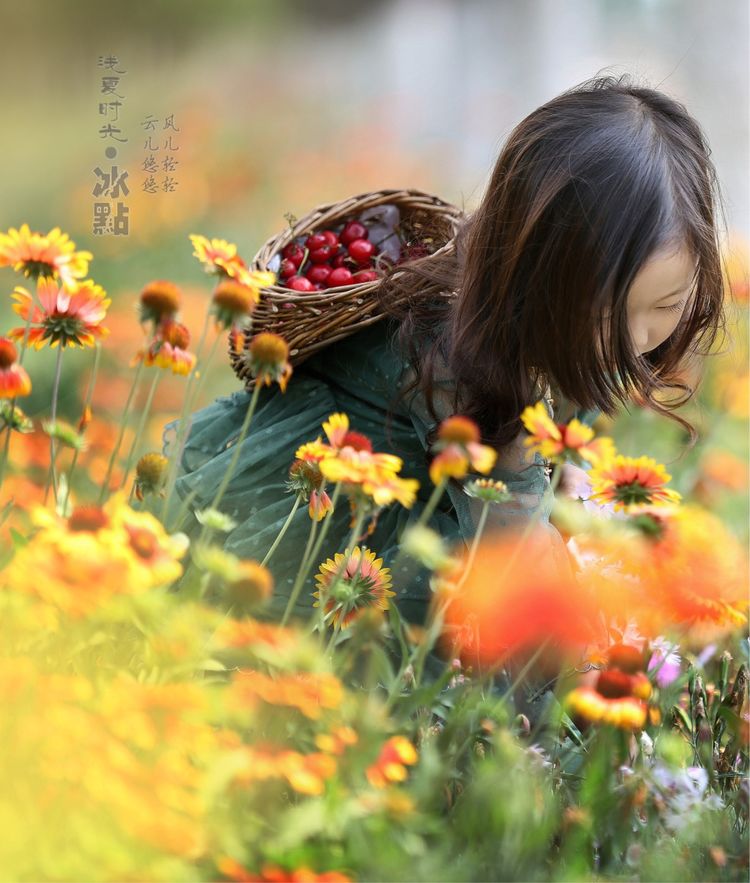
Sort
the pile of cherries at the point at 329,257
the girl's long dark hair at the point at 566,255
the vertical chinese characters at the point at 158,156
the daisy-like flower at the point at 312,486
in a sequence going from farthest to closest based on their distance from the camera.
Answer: the vertical chinese characters at the point at 158,156
the pile of cherries at the point at 329,257
the girl's long dark hair at the point at 566,255
the daisy-like flower at the point at 312,486

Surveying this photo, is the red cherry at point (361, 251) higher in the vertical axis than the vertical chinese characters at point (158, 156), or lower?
higher

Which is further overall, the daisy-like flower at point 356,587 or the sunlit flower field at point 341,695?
the daisy-like flower at point 356,587

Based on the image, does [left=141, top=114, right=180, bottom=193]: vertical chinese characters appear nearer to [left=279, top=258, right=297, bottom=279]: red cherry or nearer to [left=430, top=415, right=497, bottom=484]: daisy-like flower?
[left=279, top=258, right=297, bottom=279]: red cherry

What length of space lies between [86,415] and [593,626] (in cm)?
43

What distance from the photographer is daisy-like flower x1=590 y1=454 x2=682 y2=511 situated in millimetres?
723

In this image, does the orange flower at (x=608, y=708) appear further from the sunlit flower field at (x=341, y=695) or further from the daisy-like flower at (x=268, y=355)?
the daisy-like flower at (x=268, y=355)

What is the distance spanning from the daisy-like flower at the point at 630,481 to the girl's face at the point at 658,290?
365 mm

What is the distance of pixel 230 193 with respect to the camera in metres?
2.86

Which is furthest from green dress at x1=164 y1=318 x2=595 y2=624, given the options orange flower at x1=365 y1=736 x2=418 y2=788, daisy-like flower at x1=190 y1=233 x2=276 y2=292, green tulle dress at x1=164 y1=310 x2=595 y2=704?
orange flower at x1=365 y1=736 x2=418 y2=788

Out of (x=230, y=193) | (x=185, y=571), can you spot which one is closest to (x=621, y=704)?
(x=185, y=571)

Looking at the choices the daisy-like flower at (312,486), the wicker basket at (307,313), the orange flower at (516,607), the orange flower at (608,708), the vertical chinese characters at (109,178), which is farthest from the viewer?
the vertical chinese characters at (109,178)

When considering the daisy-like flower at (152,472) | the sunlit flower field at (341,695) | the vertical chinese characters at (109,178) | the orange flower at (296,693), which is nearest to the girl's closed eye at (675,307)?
the sunlit flower field at (341,695)

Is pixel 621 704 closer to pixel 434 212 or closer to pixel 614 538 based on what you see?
pixel 614 538

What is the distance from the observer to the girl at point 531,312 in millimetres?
1055
